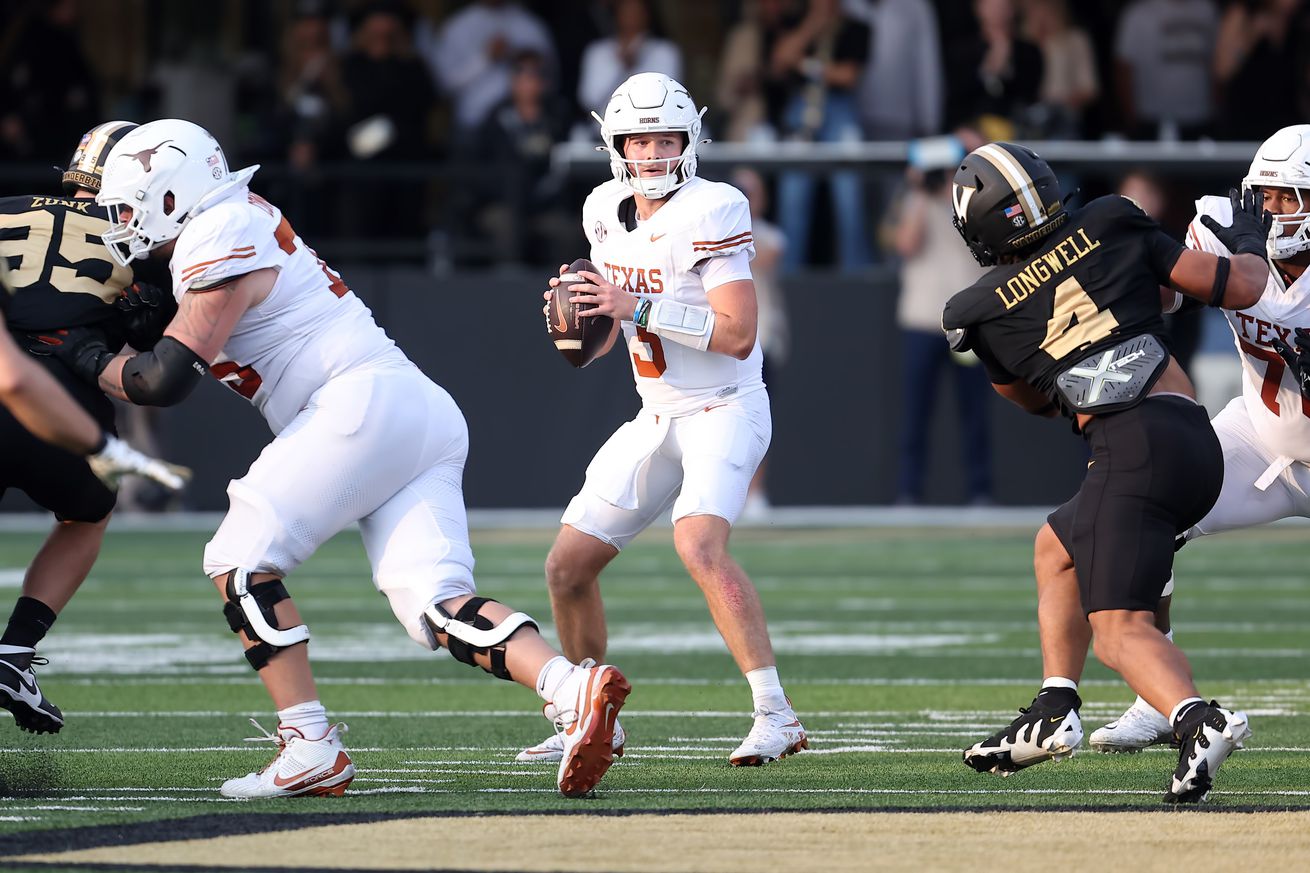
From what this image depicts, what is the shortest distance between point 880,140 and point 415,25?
3.40 metres

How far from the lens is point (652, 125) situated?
21.0 ft

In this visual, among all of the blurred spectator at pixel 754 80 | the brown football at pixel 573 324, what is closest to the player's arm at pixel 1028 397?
the brown football at pixel 573 324

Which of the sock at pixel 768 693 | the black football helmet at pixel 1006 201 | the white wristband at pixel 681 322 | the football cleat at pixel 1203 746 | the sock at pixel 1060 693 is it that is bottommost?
the sock at pixel 768 693

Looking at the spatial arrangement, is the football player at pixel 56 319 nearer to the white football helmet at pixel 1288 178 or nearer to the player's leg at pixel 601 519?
the player's leg at pixel 601 519

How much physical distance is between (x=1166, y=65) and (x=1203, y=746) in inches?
438

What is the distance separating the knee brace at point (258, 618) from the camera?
541 centimetres

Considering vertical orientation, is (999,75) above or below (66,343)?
below

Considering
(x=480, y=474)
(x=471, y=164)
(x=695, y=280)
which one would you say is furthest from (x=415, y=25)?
(x=695, y=280)

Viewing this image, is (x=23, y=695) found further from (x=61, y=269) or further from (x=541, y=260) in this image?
(x=541, y=260)

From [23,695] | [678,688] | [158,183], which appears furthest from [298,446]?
[678,688]

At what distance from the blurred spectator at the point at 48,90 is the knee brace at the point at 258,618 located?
10663 millimetres

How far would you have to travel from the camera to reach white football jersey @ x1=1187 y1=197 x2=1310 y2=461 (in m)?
6.36

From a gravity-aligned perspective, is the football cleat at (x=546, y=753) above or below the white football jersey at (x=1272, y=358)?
below

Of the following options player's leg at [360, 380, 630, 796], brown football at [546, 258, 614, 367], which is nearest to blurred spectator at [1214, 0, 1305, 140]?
brown football at [546, 258, 614, 367]
